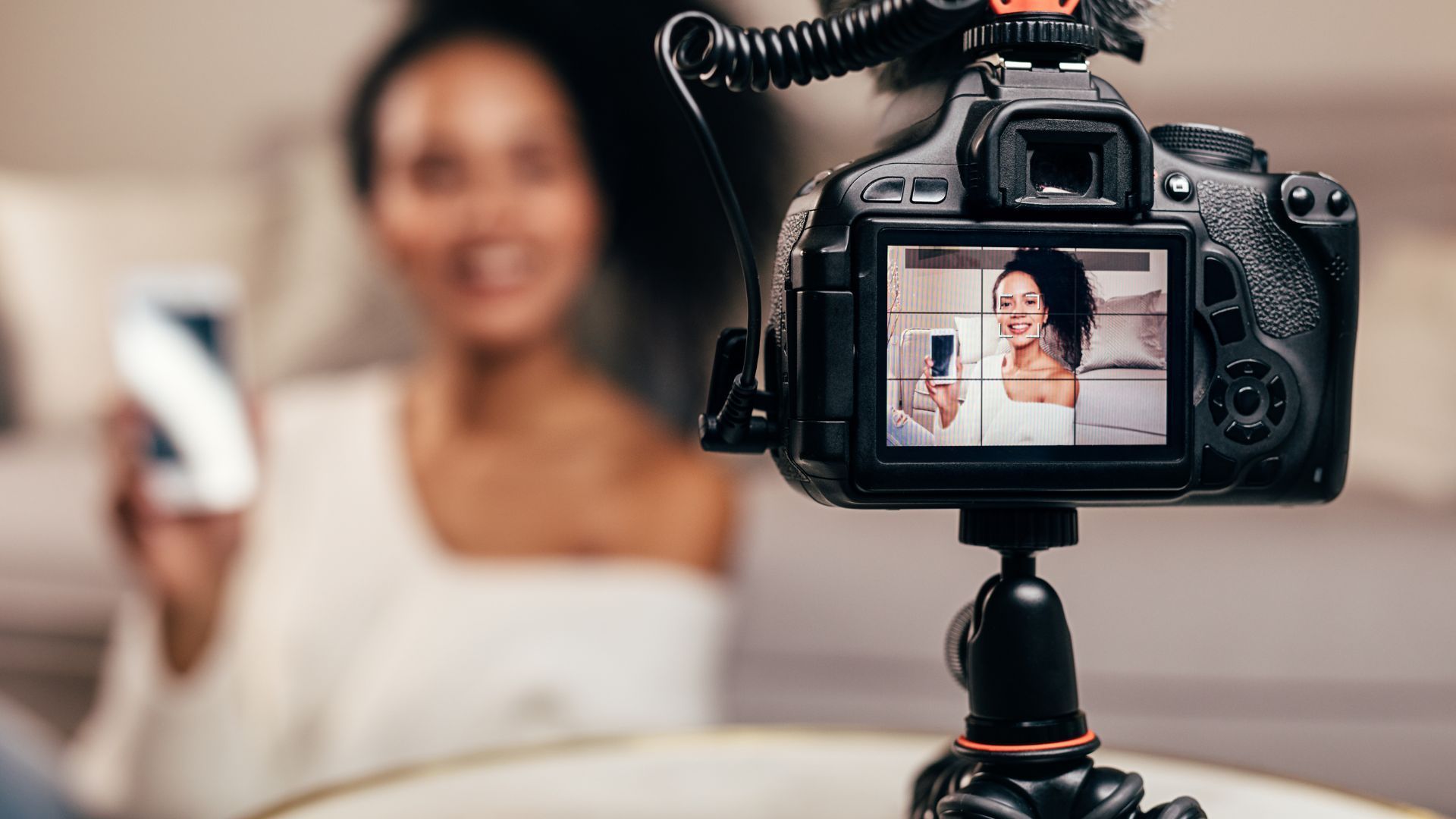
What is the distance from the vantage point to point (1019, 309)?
42cm

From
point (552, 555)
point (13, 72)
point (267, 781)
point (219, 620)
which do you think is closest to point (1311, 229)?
point (552, 555)

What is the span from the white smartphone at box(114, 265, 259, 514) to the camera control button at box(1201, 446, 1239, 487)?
1.23 metres

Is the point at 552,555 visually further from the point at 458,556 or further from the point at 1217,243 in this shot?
the point at 1217,243

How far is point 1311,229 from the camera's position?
0.47 metres

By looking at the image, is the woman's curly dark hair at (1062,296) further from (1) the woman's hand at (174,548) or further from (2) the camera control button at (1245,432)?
(1) the woman's hand at (174,548)

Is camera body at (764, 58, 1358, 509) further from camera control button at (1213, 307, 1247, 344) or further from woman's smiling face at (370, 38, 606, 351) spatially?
woman's smiling face at (370, 38, 606, 351)

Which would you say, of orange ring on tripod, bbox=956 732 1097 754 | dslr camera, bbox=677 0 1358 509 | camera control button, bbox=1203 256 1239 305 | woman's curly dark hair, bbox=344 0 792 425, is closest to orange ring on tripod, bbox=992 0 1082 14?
dslr camera, bbox=677 0 1358 509

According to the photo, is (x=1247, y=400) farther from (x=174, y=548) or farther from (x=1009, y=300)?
(x=174, y=548)

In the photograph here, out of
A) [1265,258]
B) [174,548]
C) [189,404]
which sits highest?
[1265,258]

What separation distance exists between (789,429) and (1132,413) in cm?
13

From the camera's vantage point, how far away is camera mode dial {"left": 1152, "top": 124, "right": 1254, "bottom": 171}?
1.53 feet

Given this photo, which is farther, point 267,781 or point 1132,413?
point 267,781

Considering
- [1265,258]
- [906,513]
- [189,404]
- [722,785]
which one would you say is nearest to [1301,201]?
[1265,258]

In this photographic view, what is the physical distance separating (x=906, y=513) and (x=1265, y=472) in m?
0.89
